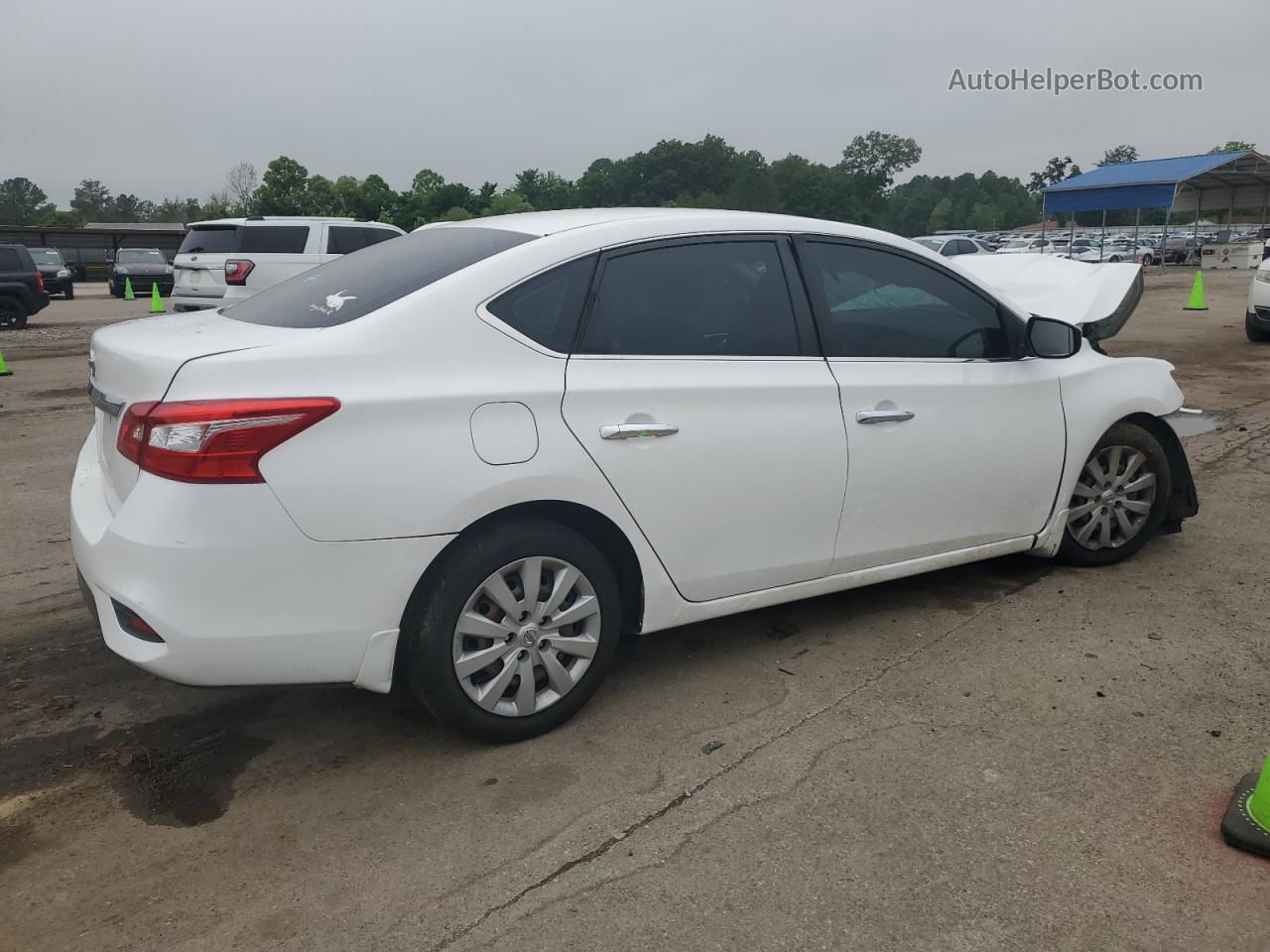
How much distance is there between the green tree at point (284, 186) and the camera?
67.4m

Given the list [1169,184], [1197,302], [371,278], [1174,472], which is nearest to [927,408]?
[1174,472]

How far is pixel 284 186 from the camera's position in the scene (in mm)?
67875

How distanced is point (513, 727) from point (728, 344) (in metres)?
1.48

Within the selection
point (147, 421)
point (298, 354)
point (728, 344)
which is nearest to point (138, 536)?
point (147, 421)

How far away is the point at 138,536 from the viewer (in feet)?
9.24

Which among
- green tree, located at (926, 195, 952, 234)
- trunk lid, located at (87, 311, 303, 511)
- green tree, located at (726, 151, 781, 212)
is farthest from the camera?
green tree, located at (926, 195, 952, 234)

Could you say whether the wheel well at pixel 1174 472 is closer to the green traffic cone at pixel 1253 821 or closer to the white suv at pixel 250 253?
the green traffic cone at pixel 1253 821

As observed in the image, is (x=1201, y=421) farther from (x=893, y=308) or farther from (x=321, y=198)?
(x=321, y=198)

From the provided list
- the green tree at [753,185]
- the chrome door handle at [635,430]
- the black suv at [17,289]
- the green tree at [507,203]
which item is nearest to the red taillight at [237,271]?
the black suv at [17,289]

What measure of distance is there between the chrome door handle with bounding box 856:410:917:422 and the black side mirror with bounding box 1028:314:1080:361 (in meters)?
0.80

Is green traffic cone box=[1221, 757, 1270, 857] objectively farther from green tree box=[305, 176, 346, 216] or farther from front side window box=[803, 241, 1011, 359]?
green tree box=[305, 176, 346, 216]

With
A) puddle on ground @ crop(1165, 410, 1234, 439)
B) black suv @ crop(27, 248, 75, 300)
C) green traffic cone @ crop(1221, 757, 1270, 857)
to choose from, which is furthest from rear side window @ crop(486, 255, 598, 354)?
black suv @ crop(27, 248, 75, 300)

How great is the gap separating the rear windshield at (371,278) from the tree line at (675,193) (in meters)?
51.3

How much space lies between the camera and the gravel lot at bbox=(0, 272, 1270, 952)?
8.18 feet
